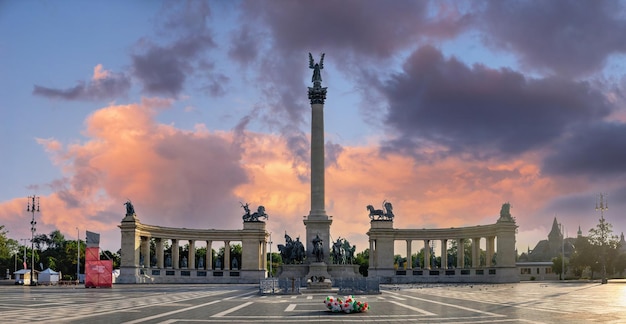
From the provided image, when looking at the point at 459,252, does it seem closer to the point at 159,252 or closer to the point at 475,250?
the point at 475,250

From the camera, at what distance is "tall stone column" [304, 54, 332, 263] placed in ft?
307

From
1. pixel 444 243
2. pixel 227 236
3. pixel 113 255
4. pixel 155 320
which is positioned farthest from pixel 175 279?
pixel 155 320

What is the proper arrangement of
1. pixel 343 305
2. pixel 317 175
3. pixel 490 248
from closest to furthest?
pixel 343 305 → pixel 317 175 → pixel 490 248

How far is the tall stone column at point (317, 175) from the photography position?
9356 cm

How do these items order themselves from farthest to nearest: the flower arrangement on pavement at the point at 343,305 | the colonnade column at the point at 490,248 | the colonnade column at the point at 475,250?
the colonnade column at the point at 475,250, the colonnade column at the point at 490,248, the flower arrangement on pavement at the point at 343,305

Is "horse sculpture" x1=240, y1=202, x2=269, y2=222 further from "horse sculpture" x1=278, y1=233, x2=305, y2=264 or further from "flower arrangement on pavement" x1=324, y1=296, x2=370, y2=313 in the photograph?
"flower arrangement on pavement" x1=324, y1=296, x2=370, y2=313

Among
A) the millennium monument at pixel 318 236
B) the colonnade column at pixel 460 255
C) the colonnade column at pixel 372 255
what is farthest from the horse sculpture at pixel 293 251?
the colonnade column at pixel 460 255

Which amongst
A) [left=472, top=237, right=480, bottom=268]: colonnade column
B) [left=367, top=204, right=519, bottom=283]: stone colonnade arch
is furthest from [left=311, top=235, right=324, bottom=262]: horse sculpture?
[left=472, top=237, right=480, bottom=268]: colonnade column

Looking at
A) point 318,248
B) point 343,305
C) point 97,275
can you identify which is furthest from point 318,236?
point 343,305

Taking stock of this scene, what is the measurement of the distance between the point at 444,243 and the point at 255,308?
7983 cm

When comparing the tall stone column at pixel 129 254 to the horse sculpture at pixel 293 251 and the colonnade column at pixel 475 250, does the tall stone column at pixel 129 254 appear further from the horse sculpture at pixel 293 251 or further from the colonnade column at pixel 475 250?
the colonnade column at pixel 475 250

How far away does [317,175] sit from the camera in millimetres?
96500

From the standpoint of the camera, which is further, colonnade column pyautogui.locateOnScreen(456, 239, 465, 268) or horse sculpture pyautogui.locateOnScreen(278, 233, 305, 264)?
colonnade column pyautogui.locateOnScreen(456, 239, 465, 268)

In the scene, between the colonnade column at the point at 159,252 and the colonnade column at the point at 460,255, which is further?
the colonnade column at the point at 159,252
